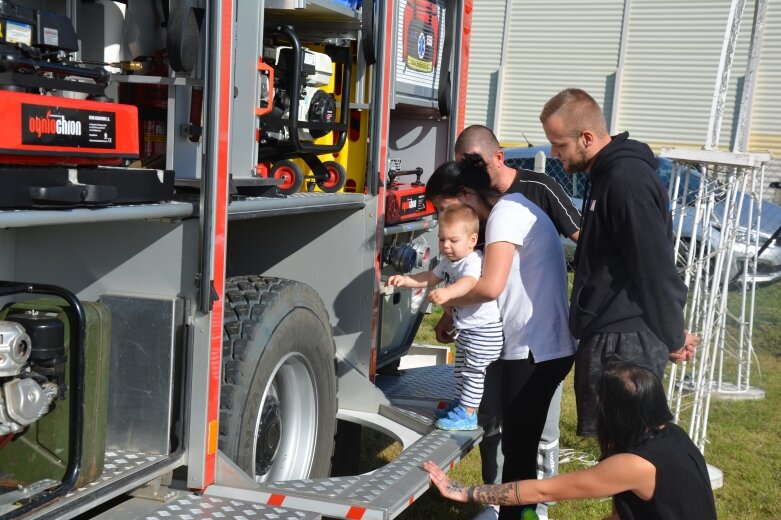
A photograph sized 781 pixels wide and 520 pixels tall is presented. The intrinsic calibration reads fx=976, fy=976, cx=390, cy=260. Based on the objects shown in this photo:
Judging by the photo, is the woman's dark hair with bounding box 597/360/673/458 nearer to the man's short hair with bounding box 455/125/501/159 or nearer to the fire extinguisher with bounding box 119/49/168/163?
the man's short hair with bounding box 455/125/501/159

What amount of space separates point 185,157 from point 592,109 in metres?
1.69

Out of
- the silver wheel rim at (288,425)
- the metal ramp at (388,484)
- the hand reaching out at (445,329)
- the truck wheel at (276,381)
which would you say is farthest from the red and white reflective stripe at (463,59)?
the silver wheel rim at (288,425)

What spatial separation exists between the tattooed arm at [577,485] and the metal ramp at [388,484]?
125 millimetres

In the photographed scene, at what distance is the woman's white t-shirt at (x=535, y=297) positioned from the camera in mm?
4234

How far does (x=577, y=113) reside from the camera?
3957 mm

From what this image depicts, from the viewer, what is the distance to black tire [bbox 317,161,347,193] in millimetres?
4433

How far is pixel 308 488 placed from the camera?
3.43m

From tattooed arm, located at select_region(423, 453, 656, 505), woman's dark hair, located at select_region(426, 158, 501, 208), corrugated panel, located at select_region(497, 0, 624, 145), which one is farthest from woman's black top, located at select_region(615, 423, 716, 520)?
corrugated panel, located at select_region(497, 0, 624, 145)

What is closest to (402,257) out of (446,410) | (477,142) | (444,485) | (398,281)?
(398,281)

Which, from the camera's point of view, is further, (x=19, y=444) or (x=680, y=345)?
(x=680, y=345)

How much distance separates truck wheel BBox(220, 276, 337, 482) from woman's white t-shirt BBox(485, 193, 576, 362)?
0.80 meters

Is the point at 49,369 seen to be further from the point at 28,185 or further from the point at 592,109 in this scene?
the point at 592,109

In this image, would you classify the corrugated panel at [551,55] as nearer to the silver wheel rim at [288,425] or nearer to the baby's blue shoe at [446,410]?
the baby's blue shoe at [446,410]

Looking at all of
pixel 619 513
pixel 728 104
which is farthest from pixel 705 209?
pixel 728 104
